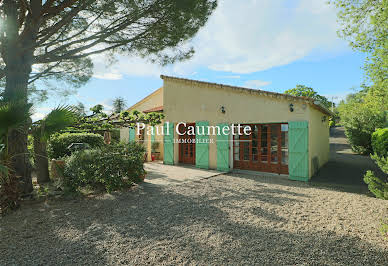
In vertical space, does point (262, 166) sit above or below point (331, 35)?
below

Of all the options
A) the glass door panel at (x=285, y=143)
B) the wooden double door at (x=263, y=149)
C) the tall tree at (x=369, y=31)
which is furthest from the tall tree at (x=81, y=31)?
the tall tree at (x=369, y=31)

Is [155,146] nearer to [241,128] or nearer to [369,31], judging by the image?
[241,128]

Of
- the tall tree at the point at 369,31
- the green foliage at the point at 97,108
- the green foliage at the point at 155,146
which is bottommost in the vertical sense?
the green foliage at the point at 155,146

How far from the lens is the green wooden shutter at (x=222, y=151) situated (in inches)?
340

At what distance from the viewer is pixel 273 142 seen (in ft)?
25.4

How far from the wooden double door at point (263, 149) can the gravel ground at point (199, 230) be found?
210 cm

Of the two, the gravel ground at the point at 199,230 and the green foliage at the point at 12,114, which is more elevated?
the green foliage at the point at 12,114

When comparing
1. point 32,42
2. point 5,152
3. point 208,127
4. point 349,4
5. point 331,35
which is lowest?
point 5,152

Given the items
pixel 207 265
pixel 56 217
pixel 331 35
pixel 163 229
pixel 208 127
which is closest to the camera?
pixel 207 265

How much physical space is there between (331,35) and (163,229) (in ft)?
38.4

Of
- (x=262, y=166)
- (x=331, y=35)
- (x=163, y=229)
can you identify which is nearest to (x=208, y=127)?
(x=262, y=166)

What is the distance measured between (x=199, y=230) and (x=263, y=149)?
530cm

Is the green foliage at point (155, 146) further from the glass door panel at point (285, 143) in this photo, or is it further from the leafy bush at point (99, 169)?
the glass door panel at point (285, 143)

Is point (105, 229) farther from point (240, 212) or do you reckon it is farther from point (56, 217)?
point (240, 212)
